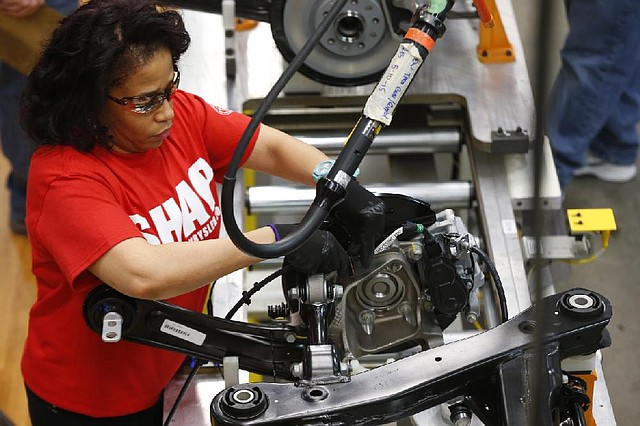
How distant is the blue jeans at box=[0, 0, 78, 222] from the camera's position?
12.2ft

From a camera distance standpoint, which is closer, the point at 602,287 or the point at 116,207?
the point at 116,207

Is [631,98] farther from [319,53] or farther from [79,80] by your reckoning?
[79,80]

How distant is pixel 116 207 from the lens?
73.7 inches

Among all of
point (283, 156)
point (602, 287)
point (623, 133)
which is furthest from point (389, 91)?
point (623, 133)

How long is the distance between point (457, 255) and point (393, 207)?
0.16 metres

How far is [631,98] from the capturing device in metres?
4.11

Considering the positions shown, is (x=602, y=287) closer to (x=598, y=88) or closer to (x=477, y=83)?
(x=598, y=88)

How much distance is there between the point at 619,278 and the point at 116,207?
2463 millimetres

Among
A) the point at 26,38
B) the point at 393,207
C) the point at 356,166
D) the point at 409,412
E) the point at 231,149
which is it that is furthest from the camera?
the point at 26,38

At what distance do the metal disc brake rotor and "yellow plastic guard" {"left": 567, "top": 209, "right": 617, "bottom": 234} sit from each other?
0.66 meters

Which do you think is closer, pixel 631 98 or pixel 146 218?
pixel 146 218

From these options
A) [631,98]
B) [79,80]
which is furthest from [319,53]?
[631,98]

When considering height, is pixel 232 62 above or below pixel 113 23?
below

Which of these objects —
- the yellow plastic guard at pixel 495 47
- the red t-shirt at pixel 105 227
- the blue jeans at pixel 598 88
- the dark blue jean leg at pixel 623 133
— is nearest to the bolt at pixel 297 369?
the red t-shirt at pixel 105 227
